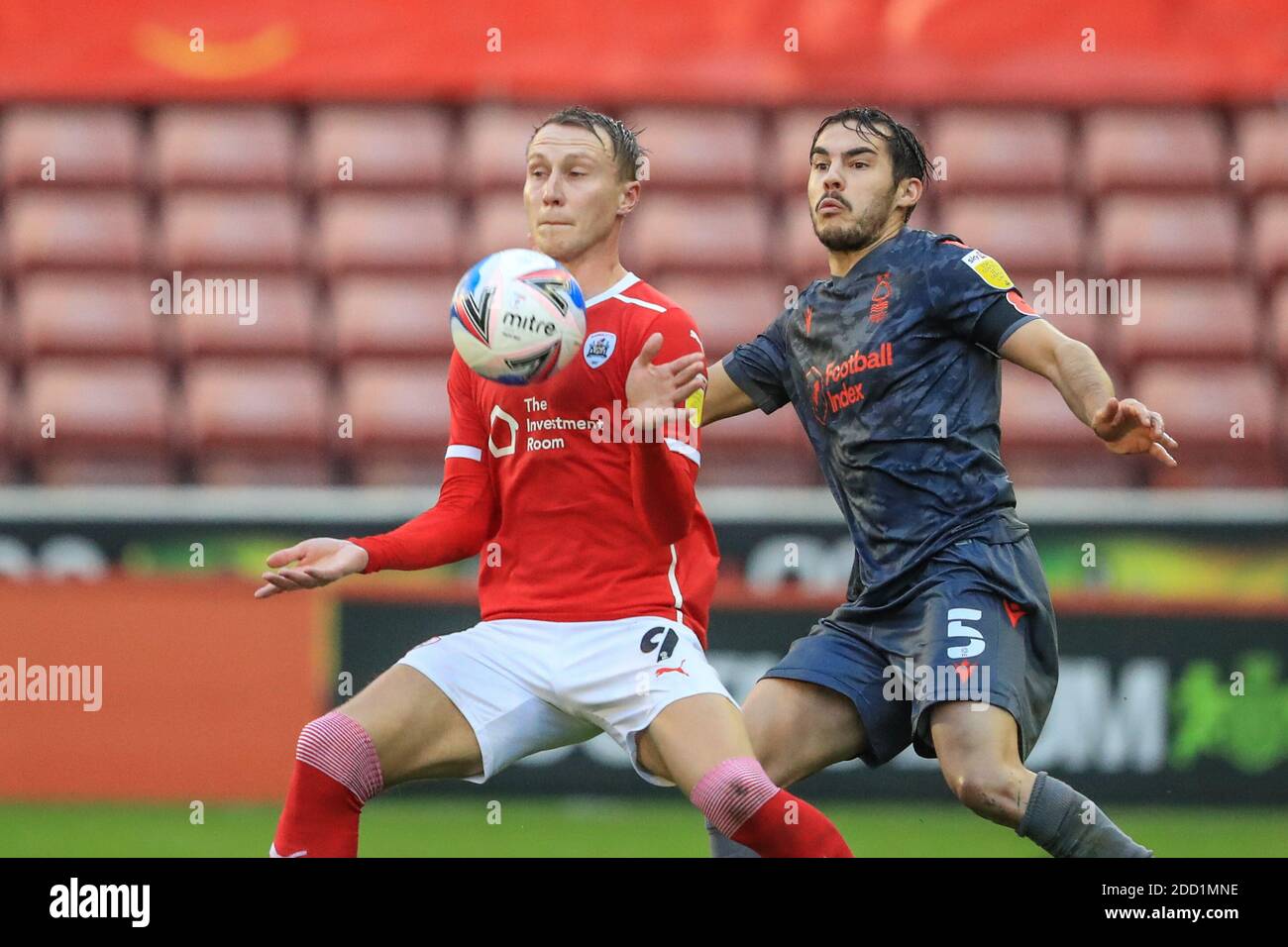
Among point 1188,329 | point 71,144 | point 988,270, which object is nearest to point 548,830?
point 988,270

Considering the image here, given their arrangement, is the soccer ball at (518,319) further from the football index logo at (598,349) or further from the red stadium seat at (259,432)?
the red stadium seat at (259,432)

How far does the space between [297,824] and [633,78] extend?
6125 millimetres

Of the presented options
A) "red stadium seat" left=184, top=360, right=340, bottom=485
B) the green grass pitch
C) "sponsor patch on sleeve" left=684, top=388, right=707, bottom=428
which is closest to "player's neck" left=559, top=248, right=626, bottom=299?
"sponsor patch on sleeve" left=684, top=388, right=707, bottom=428

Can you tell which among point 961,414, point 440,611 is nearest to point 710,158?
point 440,611

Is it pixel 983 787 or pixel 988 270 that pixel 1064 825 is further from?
pixel 988 270

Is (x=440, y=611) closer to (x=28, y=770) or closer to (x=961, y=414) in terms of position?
(x=28, y=770)

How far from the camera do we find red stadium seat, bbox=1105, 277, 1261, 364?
30.3 feet

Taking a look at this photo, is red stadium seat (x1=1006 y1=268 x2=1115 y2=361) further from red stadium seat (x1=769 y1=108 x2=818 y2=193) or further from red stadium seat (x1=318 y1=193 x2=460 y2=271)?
red stadium seat (x1=318 y1=193 x2=460 y2=271)

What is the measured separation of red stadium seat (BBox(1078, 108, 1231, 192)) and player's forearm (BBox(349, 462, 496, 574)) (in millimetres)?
6117

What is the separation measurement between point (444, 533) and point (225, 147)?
5.90 metres

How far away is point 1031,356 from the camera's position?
449 cm

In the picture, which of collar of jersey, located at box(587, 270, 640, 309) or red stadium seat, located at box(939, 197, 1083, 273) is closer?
collar of jersey, located at box(587, 270, 640, 309)

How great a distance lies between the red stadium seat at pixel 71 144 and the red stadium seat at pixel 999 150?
4371mm

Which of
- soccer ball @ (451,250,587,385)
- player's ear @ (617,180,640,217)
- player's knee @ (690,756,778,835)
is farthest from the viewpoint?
player's ear @ (617,180,640,217)
